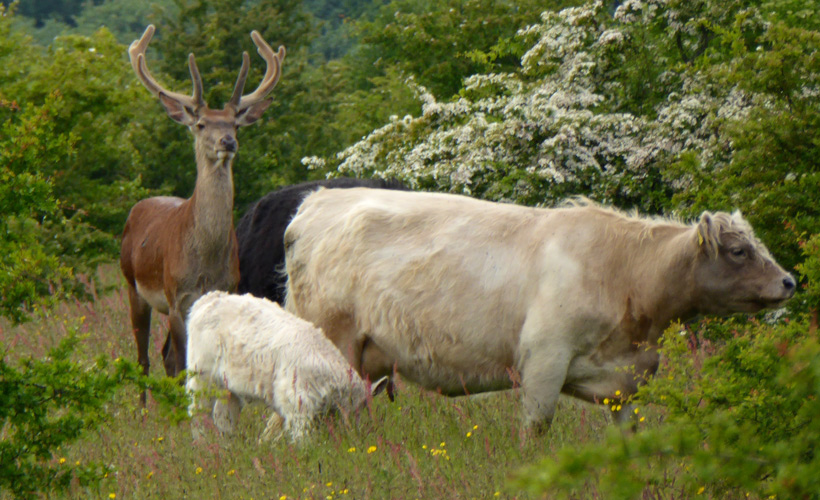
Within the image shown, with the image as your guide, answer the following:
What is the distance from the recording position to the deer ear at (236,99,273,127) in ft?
29.5

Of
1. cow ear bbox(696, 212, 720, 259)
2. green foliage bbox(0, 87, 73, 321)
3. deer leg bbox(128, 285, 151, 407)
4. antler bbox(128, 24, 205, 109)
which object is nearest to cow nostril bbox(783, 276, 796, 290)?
cow ear bbox(696, 212, 720, 259)

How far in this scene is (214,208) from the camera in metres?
8.66

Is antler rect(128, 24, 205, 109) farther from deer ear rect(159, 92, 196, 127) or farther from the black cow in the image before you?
the black cow

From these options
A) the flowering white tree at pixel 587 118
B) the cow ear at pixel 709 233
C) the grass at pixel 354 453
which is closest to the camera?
the grass at pixel 354 453

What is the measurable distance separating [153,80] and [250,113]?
1118 millimetres

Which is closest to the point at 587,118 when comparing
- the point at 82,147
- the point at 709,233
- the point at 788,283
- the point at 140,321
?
the point at 140,321

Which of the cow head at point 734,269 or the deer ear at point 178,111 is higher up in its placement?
the deer ear at point 178,111

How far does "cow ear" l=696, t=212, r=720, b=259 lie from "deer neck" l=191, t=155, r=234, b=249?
162 inches

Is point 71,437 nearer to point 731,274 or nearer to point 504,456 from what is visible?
point 504,456

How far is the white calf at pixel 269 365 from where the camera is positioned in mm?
5984

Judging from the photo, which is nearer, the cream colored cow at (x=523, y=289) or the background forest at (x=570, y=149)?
the background forest at (x=570, y=149)

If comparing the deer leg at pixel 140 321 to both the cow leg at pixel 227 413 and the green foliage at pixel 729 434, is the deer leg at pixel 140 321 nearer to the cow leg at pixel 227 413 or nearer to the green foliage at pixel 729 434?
the cow leg at pixel 227 413

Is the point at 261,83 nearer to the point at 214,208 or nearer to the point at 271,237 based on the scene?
the point at 271,237

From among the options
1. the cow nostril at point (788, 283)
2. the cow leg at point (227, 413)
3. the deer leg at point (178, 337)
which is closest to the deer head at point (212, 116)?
the deer leg at point (178, 337)
